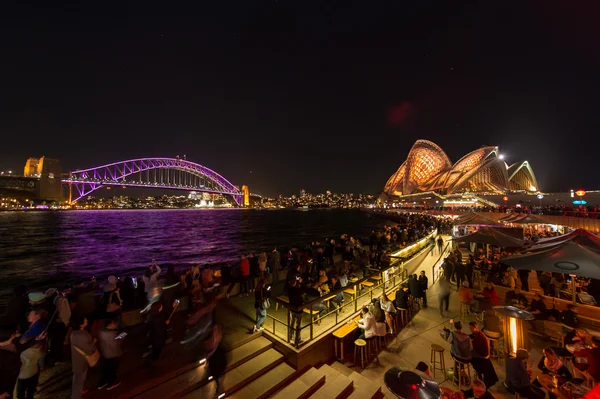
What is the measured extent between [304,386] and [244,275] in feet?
13.2

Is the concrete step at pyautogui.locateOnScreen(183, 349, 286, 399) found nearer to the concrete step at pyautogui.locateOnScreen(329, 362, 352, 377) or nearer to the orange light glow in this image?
the concrete step at pyautogui.locateOnScreen(329, 362, 352, 377)

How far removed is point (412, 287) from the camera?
24.7 feet

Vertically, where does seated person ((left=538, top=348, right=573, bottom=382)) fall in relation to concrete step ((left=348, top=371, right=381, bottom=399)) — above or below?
above

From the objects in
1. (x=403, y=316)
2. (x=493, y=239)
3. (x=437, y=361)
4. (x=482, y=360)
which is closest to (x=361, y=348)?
(x=437, y=361)

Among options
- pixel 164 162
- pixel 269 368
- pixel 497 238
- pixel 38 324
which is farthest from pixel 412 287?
pixel 164 162

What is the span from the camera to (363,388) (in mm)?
4461

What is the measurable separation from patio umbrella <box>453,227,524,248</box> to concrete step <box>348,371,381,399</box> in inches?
228

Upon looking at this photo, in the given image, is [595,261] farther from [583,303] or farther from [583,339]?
[583,303]

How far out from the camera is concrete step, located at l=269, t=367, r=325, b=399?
4.10 meters

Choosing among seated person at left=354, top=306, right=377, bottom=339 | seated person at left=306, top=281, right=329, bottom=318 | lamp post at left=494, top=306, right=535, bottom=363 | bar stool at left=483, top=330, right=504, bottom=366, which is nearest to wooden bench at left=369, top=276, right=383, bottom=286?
seated person at left=354, top=306, right=377, bottom=339

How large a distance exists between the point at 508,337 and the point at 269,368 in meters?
4.36

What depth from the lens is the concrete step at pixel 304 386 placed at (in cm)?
410

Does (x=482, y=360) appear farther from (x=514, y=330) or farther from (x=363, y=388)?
(x=363, y=388)

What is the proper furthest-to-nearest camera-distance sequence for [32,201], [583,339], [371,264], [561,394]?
[32,201], [371,264], [583,339], [561,394]
